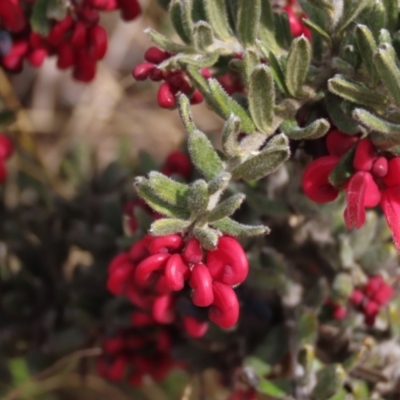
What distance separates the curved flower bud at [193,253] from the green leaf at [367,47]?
35 centimetres

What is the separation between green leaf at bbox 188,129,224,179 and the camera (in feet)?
3.03

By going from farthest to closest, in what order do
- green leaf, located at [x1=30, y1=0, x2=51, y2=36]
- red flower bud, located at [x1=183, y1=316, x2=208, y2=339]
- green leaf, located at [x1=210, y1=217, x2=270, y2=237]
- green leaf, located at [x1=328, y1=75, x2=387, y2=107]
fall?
red flower bud, located at [x1=183, y1=316, x2=208, y2=339], green leaf, located at [x1=30, y1=0, x2=51, y2=36], green leaf, located at [x1=328, y1=75, x2=387, y2=107], green leaf, located at [x1=210, y1=217, x2=270, y2=237]

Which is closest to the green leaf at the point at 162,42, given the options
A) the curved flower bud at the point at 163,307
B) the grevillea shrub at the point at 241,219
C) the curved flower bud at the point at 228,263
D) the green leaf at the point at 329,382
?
the grevillea shrub at the point at 241,219

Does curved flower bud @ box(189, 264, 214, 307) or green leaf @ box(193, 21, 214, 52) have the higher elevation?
green leaf @ box(193, 21, 214, 52)

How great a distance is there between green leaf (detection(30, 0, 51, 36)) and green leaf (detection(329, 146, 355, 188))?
1.92 ft

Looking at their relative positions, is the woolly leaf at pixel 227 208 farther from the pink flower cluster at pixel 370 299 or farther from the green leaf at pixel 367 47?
the pink flower cluster at pixel 370 299

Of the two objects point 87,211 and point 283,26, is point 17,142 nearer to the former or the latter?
point 87,211

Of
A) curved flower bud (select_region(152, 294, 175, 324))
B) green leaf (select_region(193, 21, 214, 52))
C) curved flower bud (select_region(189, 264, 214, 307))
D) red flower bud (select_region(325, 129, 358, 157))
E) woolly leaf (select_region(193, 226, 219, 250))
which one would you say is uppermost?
green leaf (select_region(193, 21, 214, 52))

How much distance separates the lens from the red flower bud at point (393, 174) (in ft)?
3.02

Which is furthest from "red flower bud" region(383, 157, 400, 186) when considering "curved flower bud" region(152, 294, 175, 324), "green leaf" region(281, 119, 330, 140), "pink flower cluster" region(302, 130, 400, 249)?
"curved flower bud" region(152, 294, 175, 324)

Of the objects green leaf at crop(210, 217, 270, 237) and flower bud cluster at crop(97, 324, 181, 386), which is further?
flower bud cluster at crop(97, 324, 181, 386)

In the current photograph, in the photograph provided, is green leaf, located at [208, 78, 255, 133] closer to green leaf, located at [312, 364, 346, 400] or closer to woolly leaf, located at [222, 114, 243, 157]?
woolly leaf, located at [222, 114, 243, 157]

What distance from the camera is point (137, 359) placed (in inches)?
63.4

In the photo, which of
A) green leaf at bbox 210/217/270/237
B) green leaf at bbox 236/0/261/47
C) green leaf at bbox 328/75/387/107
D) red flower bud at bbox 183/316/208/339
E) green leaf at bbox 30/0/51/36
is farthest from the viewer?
red flower bud at bbox 183/316/208/339
